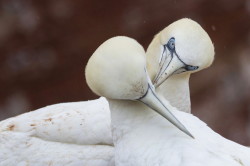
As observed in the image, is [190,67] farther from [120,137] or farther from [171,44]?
[120,137]

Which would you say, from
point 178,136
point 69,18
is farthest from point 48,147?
point 69,18

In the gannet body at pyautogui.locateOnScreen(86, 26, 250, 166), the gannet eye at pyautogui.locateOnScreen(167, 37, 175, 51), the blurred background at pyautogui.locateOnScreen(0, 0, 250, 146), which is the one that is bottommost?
the blurred background at pyautogui.locateOnScreen(0, 0, 250, 146)

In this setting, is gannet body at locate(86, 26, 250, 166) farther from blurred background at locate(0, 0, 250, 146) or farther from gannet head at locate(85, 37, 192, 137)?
blurred background at locate(0, 0, 250, 146)

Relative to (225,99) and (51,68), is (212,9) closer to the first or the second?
(225,99)

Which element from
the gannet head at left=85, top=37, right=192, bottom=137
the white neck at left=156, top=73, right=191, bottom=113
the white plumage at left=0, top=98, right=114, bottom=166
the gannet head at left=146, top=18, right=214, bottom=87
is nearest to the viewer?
the gannet head at left=85, top=37, right=192, bottom=137

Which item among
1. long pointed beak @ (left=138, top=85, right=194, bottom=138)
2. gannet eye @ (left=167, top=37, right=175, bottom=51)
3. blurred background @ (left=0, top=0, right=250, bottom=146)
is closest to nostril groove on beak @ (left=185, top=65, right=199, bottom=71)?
gannet eye @ (left=167, top=37, right=175, bottom=51)

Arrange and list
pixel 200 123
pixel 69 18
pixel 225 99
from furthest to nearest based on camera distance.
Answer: pixel 225 99, pixel 69 18, pixel 200 123
